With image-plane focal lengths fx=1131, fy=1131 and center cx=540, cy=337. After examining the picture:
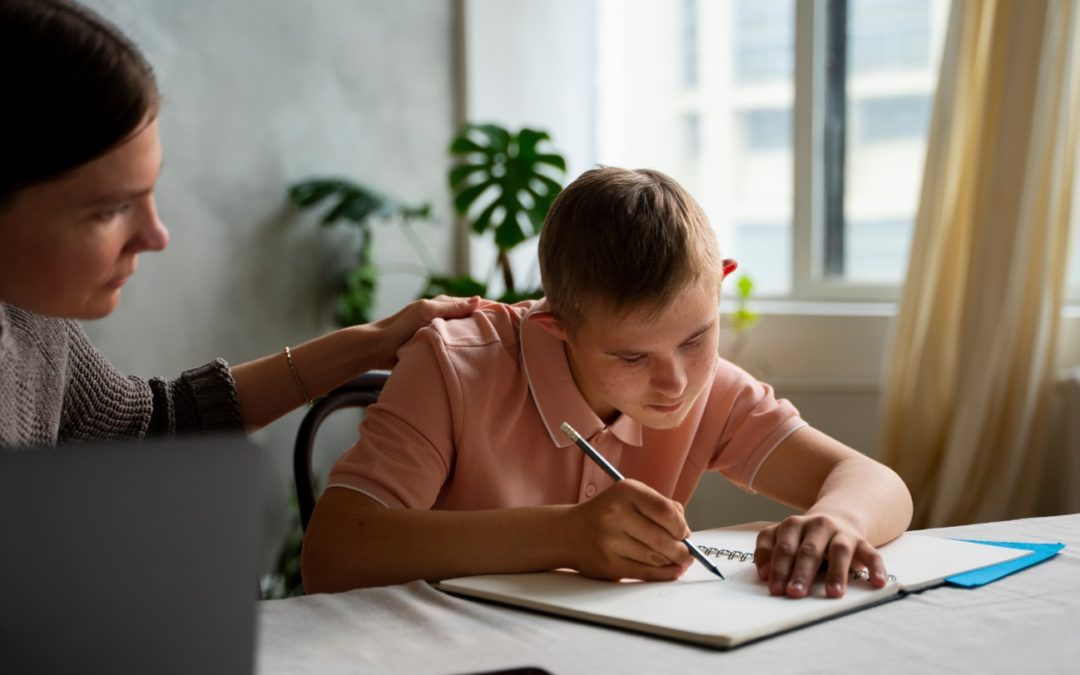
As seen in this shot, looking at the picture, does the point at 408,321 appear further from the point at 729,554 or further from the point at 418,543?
the point at 729,554

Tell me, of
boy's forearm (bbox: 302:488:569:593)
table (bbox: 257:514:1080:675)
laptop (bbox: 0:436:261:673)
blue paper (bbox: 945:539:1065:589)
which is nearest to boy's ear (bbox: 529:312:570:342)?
boy's forearm (bbox: 302:488:569:593)

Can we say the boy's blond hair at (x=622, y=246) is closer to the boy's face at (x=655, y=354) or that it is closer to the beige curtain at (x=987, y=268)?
the boy's face at (x=655, y=354)

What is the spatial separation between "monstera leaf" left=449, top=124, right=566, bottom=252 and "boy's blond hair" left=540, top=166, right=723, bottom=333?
1602 millimetres

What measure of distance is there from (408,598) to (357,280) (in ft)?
6.73

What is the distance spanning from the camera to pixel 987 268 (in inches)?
103

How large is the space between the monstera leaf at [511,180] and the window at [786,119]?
0.76 m

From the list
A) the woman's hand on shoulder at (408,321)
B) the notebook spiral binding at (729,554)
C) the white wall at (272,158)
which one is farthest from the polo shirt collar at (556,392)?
the white wall at (272,158)

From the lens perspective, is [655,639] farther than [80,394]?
No

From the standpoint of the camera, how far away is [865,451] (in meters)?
2.92

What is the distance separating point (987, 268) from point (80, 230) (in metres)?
2.19

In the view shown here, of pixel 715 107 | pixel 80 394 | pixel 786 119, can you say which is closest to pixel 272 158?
pixel 715 107

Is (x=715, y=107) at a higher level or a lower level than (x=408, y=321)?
higher

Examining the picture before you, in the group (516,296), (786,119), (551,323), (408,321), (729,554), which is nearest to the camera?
(729,554)

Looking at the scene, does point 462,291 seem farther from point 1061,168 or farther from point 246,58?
point 1061,168
